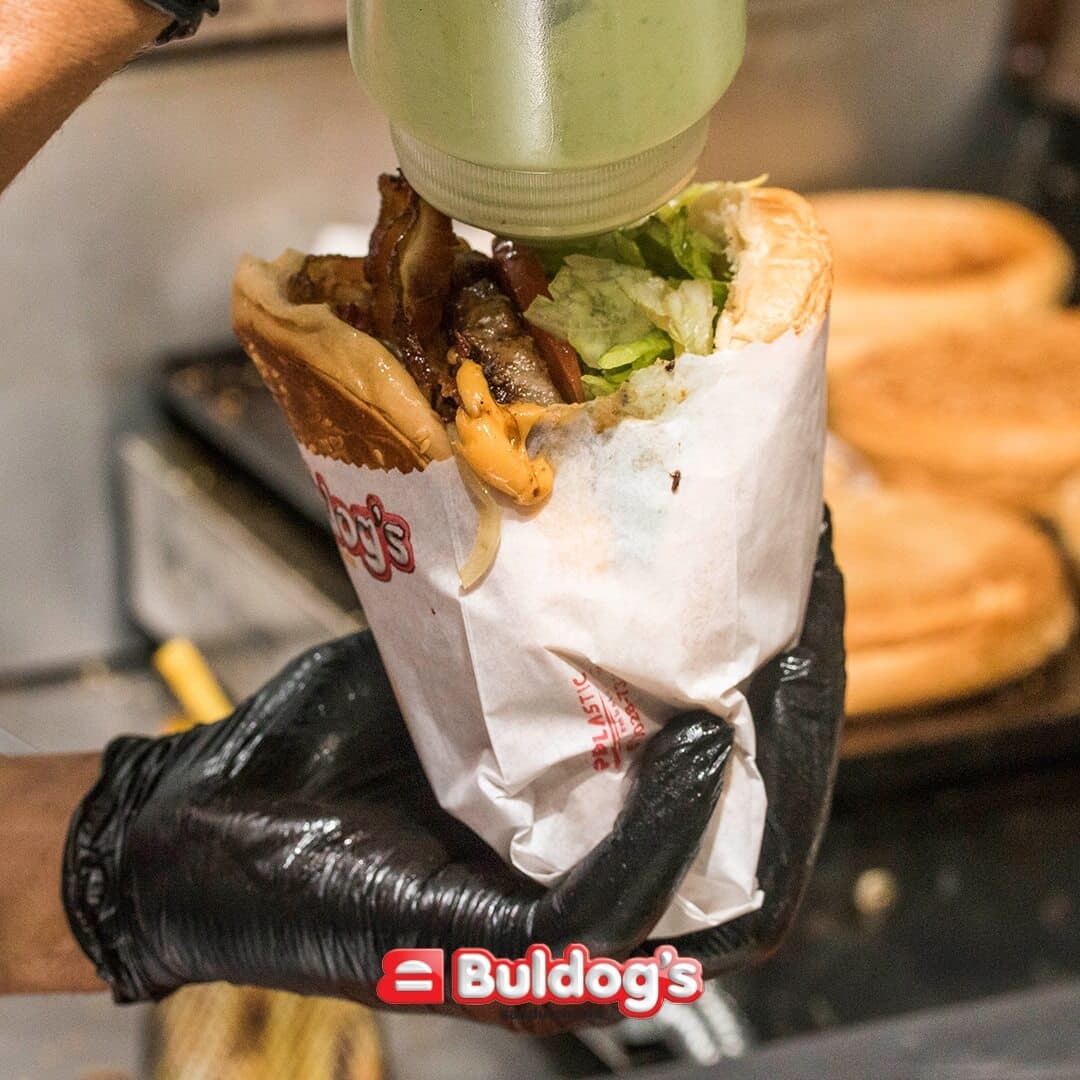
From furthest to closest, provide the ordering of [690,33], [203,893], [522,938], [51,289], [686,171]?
[51,289] < [203,893] < [522,938] < [686,171] < [690,33]

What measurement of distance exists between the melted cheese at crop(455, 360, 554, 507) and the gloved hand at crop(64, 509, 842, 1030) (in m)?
0.23

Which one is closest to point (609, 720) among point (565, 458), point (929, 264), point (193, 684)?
point (565, 458)

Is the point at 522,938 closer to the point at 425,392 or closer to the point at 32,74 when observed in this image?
the point at 425,392

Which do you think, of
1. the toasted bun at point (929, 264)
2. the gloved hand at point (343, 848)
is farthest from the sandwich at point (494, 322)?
the toasted bun at point (929, 264)

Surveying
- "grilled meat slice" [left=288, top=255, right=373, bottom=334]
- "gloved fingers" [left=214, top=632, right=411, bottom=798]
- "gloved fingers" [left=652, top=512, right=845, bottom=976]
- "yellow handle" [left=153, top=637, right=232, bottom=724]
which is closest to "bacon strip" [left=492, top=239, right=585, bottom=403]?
"grilled meat slice" [left=288, top=255, right=373, bottom=334]

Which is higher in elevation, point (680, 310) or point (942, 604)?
point (680, 310)

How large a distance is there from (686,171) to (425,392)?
24cm

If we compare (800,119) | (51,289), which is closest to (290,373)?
(51,289)

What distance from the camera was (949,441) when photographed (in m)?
2.50

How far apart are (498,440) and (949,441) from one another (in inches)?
72.1

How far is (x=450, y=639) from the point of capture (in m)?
0.97

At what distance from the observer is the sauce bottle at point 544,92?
77 cm

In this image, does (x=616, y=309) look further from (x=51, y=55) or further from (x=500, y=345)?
(x=51, y=55)

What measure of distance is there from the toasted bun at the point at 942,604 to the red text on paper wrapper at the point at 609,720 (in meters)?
1.03
